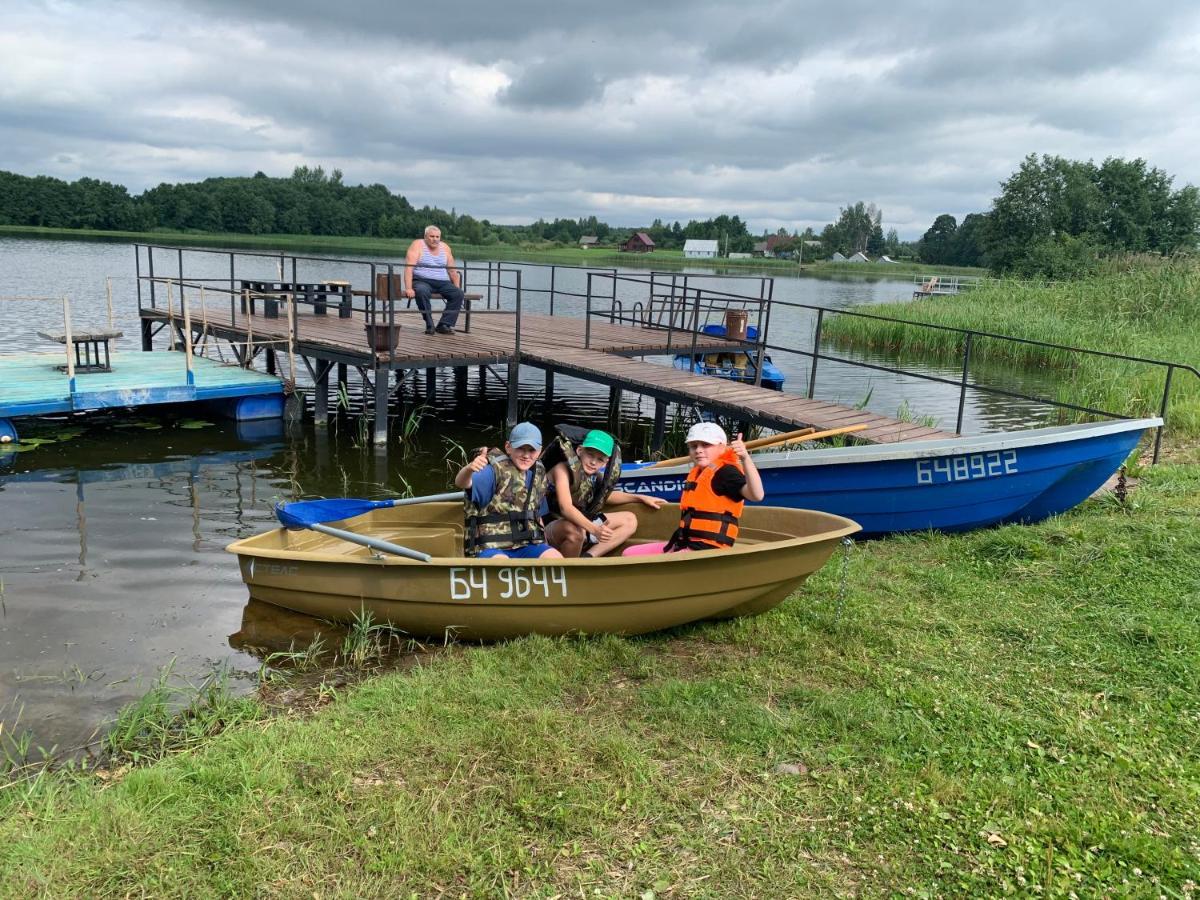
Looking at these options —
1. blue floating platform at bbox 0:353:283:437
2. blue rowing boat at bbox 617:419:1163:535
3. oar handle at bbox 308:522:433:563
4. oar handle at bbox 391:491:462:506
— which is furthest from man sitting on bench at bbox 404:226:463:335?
oar handle at bbox 308:522:433:563

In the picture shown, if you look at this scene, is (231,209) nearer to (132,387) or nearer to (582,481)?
(132,387)

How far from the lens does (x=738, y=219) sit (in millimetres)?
130750

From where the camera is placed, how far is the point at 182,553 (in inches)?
318

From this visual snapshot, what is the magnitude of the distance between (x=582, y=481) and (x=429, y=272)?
8210 millimetres

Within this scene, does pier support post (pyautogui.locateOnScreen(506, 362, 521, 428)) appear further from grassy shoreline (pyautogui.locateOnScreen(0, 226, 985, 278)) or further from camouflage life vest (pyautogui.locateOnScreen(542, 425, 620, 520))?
grassy shoreline (pyautogui.locateOnScreen(0, 226, 985, 278))

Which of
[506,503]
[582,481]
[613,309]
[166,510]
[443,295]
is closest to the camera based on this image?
[506,503]

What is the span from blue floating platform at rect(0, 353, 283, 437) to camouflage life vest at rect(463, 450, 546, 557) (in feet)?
26.8

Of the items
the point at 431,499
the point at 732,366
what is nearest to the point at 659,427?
the point at 732,366

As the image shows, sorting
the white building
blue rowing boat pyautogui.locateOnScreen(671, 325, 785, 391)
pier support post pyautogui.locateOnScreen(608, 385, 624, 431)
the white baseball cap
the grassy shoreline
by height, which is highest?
the white building

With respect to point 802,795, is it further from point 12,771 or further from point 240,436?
point 240,436

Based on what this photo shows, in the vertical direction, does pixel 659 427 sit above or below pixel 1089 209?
below

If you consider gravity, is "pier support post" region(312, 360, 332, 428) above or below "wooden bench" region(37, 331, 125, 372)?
below

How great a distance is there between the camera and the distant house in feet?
405

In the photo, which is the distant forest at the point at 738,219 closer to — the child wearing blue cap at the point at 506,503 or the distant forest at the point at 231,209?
the distant forest at the point at 231,209
